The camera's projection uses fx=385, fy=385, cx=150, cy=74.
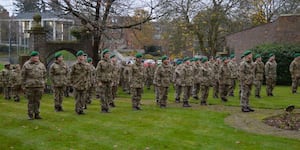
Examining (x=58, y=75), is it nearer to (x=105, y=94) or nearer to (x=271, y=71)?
(x=105, y=94)

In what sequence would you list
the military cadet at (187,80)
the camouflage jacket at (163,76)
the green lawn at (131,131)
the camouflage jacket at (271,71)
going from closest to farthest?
the green lawn at (131,131)
the camouflage jacket at (163,76)
the military cadet at (187,80)
the camouflage jacket at (271,71)

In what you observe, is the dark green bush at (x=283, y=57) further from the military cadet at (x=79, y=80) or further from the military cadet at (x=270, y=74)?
the military cadet at (x=79, y=80)

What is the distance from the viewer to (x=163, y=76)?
15.5 meters

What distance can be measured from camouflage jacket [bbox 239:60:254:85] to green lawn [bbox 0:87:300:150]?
1.45 meters

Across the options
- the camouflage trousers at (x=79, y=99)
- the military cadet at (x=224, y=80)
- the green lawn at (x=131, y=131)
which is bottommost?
the green lawn at (x=131, y=131)

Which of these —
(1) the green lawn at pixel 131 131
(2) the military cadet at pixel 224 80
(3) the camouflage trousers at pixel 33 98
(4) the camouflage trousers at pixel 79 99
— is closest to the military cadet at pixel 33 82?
(3) the camouflage trousers at pixel 33 98

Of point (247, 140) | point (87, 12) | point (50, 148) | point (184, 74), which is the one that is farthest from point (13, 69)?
point (247, 140)

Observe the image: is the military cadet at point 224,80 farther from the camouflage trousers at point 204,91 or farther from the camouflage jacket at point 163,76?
the camouflage jacket at point 163,76

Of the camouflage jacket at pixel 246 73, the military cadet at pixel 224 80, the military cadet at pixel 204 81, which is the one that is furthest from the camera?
the military cadet at pixel 224 80

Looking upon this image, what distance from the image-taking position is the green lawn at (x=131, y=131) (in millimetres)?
9094

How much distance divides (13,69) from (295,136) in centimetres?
1481

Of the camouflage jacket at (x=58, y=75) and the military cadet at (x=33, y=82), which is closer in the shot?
the military cadet at (x=33, y=82)

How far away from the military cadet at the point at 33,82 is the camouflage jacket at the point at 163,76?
15.8ft

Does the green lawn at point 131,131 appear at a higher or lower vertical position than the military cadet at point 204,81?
lower
